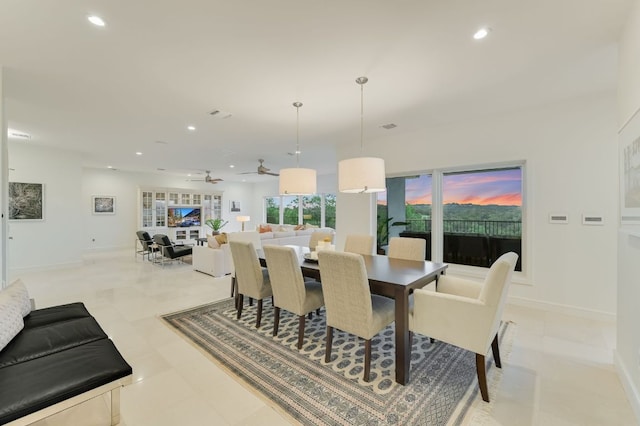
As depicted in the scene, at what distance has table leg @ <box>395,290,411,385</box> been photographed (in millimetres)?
2080

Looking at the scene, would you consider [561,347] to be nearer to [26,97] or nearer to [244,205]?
[26,97]

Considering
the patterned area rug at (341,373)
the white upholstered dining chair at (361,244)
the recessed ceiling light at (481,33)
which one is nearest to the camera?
the patterned area rug at (341,373)

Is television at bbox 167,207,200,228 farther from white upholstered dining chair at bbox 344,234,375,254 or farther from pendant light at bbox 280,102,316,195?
white upholstered dining chair at bbox 344,234,375,254

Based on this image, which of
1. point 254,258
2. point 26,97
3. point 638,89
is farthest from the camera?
point 26,97

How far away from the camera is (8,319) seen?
1799mm

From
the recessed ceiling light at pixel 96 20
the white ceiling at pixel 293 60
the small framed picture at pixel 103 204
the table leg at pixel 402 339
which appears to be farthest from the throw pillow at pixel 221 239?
the small framed picture at pixel 103 204

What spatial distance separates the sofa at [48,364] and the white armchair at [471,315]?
2.03 m

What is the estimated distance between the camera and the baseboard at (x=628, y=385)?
5.82 ft

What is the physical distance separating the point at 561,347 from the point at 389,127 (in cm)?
347

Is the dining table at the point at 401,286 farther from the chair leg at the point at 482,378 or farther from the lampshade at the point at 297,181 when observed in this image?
the lampshade at the point at 297,181

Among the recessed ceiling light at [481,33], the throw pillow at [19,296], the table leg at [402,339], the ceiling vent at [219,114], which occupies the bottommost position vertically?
the table leg at [402,339]

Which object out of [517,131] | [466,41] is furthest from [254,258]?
[517,131]

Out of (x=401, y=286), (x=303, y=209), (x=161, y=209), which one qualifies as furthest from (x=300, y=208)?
(x=401, y=286)

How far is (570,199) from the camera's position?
3428 millimetres
